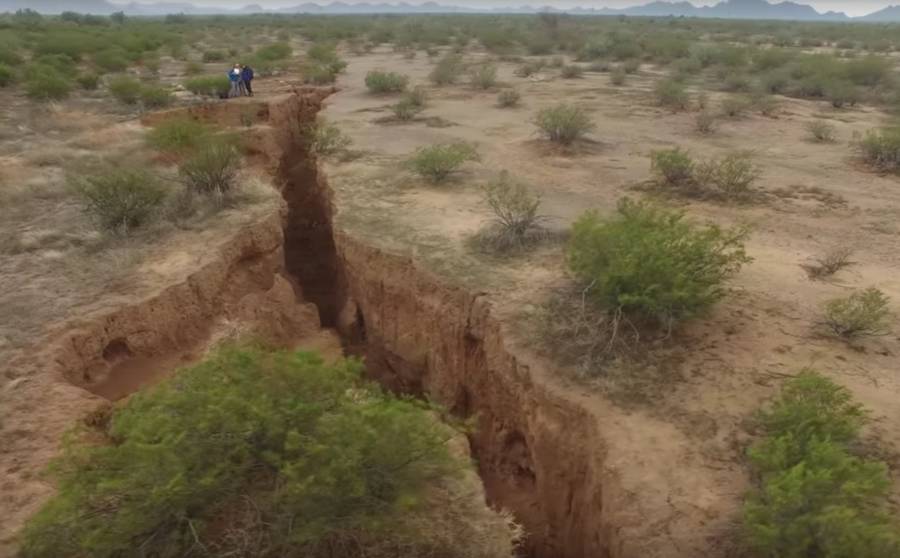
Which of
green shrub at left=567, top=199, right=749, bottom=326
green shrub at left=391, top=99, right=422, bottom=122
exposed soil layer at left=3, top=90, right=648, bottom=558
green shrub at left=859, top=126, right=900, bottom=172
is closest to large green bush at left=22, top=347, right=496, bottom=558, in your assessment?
exposed soil layer at left=3, top=90, right=648, bottom=558

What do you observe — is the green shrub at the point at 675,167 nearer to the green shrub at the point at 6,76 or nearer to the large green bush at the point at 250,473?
A: the large green bush at the point at 250,473

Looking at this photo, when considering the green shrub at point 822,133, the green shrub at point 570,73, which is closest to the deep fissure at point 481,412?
the green shrub at point 822,133

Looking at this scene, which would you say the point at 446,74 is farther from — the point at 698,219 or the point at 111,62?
the point at 698,219

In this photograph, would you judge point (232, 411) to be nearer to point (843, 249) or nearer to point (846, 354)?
point (846, 354)

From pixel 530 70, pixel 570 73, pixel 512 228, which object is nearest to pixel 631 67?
pixel 570 73

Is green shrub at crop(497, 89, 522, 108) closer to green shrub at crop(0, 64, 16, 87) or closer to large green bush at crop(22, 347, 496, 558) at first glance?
green shrub at crop(0, 64, 16, 87)
